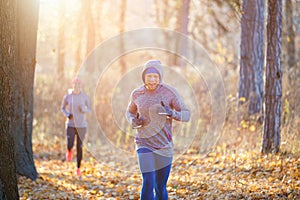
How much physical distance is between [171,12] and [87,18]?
6.41 meters

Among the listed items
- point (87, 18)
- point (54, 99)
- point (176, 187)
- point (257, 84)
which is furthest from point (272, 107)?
point (87, 18)

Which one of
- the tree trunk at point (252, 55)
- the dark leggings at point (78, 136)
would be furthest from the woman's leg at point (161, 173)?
the tree trunk at point (252, 55)

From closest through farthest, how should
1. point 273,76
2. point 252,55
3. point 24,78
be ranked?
point 24,78 → point 273,76 → point 252,55

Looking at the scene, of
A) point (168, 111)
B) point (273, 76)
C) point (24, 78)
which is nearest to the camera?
point (168, 111)

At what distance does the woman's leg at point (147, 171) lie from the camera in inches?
240

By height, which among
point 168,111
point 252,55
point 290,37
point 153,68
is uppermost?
point 290,37

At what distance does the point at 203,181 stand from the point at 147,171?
128 inches

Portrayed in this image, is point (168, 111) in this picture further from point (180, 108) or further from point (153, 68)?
point (153, 68)

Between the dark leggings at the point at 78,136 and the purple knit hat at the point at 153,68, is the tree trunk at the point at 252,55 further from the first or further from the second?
the purple knit hat at the point at 153,68

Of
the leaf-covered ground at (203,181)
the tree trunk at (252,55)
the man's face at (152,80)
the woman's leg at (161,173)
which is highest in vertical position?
the tree trunk at (252,55)

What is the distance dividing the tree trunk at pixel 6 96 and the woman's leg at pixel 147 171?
1624 mm

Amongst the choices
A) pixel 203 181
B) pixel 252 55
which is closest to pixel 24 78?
pixel 203 181

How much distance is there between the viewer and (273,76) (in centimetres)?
974

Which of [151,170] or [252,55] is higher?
[252,55]
